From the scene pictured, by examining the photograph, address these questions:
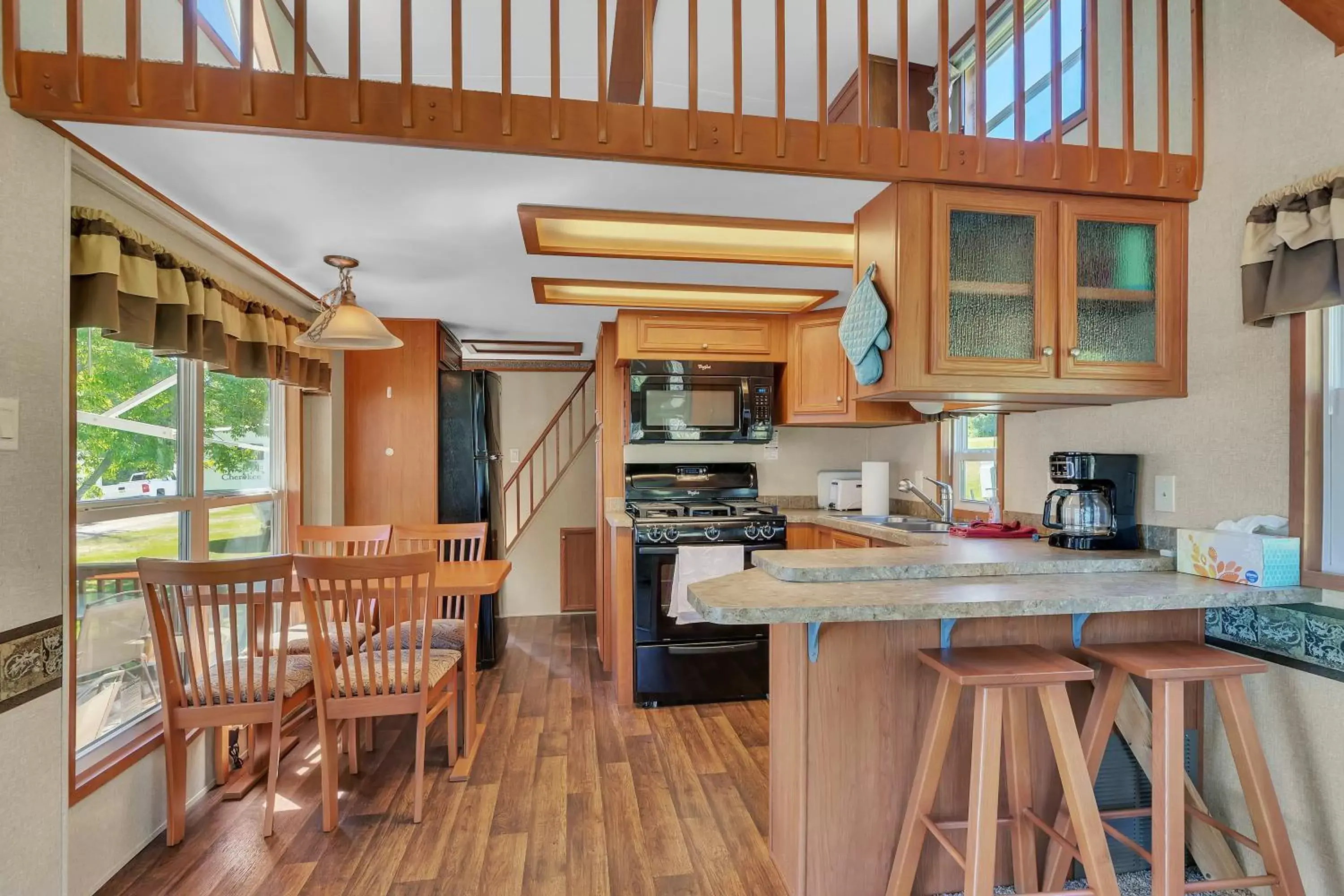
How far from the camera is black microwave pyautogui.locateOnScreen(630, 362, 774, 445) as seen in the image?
3689 millimetres

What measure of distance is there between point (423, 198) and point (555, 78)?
655 mm

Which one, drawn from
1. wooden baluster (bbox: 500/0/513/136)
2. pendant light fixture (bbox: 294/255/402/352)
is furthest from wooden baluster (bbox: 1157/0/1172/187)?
pendant light fixture (bbox: 294/255/402/352)

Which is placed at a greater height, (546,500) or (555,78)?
(555,78)

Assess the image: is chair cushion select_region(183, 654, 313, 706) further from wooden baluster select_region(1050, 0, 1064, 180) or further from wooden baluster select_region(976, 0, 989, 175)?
wooden baluster select_region(1050, 0, 1064, 180)

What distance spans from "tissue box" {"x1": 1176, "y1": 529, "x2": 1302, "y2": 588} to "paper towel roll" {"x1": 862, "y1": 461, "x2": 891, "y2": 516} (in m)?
1.84

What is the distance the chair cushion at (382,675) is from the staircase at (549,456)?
294 centimetres

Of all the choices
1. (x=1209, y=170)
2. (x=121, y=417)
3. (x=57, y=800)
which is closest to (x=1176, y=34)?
(x=1209, y=170)

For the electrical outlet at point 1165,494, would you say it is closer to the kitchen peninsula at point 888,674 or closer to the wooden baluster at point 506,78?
→ the kitchen peninsula at point 888,674

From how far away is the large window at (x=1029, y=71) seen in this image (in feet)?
7.89

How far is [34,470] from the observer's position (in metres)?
1.55

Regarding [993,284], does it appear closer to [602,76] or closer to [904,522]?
[602,76]

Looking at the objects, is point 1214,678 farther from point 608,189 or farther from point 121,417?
point 121,417

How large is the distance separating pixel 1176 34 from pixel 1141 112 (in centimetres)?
22

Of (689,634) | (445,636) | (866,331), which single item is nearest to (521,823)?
(445,636)
